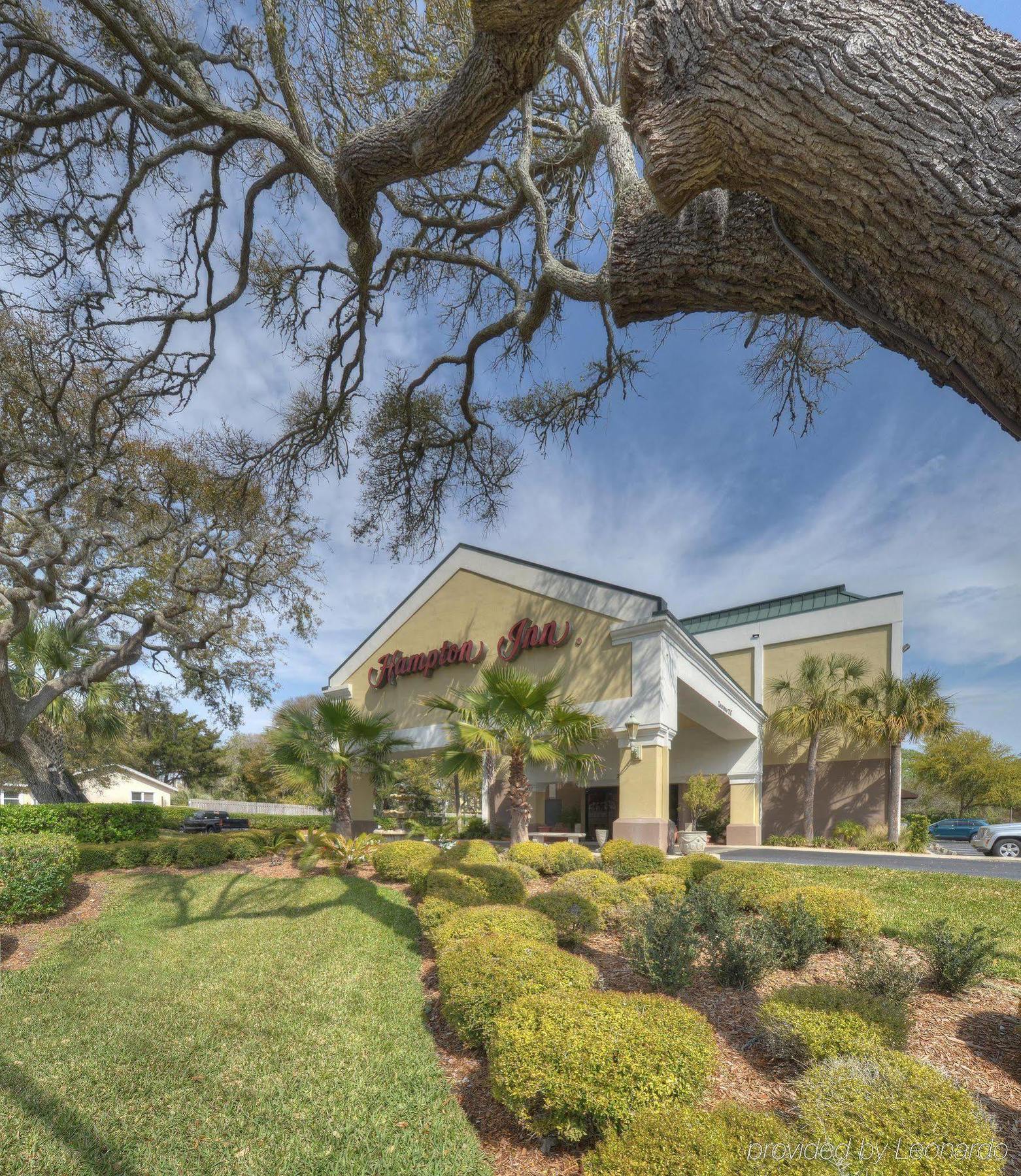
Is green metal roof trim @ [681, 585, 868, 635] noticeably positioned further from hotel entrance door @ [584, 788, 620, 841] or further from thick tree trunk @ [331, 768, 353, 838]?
thick tree trunk @ [331, 768, 353, 838]

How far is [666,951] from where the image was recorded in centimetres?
504

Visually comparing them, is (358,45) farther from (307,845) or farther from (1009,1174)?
(307,845)

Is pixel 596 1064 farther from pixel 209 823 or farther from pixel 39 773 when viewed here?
pixel 209 823

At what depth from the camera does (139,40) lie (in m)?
6.41

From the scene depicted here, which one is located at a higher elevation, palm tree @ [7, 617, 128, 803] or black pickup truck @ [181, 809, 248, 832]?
palm tree @ [7, 617, 128, 803]

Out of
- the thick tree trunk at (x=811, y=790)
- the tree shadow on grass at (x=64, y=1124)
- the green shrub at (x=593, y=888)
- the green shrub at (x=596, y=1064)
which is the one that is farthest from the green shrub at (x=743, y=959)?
the thick tree trunk at (x=811, y=790)

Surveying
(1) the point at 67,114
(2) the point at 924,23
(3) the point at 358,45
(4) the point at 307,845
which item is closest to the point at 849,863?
(4) the point at 307,845

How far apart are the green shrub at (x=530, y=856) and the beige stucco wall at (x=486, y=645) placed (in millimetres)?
4210

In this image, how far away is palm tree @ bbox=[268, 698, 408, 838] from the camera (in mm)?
14367

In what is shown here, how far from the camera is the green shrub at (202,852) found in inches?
513

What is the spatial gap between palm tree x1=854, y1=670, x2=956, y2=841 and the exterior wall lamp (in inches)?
434

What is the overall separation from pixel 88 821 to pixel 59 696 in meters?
5.22

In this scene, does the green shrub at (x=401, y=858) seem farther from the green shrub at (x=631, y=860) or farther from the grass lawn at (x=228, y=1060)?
the green shrub at (x=631, y=860)

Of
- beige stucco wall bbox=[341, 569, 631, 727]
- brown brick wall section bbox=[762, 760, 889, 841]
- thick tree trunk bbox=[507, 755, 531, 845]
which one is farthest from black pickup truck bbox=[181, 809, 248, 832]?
brown brick wall section bbox=[762, 760, 889, 841]
